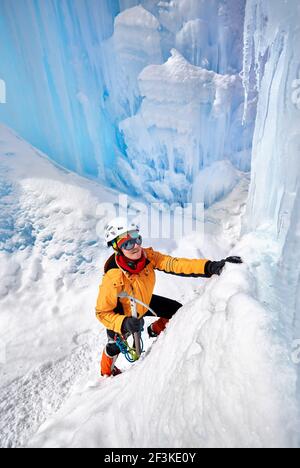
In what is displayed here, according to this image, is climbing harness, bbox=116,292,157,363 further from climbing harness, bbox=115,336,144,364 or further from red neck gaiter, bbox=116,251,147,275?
red neck gaiter, bbox=116,251,147,275

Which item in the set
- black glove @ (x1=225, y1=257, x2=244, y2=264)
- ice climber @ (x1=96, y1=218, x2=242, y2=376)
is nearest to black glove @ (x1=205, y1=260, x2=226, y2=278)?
ice climber @ (x1=96, y1=218, x2=242, y2=376)

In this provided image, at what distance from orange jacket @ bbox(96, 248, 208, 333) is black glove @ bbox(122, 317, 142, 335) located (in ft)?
0.16

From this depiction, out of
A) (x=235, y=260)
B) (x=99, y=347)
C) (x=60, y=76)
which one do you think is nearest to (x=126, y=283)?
(x=235, y=260)

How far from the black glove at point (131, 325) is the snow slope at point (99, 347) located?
0.81ft

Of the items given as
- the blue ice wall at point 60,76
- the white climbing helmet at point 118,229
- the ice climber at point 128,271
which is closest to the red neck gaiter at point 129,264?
the ice climber at point 128,271

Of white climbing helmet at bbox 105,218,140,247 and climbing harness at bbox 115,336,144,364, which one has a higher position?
white climbing helmet at bbox 105,218,140,247

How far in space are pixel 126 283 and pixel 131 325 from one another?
453 mm

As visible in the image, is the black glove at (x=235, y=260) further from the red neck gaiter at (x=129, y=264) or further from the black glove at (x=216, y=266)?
the red neck gaiter at (x=129, y=264)

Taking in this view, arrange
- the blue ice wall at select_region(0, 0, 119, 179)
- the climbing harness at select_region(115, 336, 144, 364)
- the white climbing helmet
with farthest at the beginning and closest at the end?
the blue ice wall at select_region(0, 0, 119, 179) → the climbing harness at select_region(115, 336, 144, 364) → the white climbing helmet

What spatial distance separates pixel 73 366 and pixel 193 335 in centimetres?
339

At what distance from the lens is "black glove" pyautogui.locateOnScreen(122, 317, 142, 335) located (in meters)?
2.37

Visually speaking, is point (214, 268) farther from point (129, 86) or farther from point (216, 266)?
point (129, 86)

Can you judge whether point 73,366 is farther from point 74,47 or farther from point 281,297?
point 74,47

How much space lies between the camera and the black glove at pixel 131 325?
237 cm
